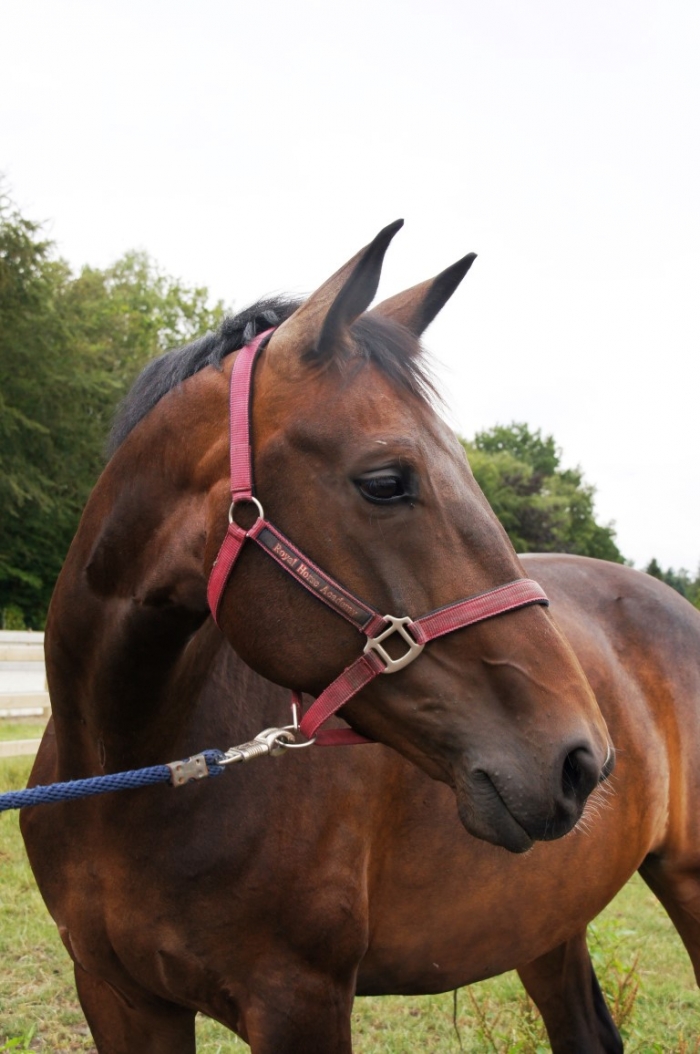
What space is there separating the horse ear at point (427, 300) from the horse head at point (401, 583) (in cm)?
33

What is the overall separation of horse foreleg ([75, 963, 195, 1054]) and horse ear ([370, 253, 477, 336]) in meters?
2.08

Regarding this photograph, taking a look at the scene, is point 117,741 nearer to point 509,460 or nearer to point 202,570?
point 202,570

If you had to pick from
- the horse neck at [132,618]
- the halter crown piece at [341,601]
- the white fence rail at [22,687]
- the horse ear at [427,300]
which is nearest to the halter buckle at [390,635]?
the halter crown piece at [341,601]

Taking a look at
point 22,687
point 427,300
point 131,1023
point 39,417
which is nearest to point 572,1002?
point 131,1023

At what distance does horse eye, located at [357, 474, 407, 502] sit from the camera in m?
1.91

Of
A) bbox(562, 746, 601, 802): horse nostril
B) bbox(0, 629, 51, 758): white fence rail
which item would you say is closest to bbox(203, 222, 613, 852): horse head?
bbox(562, 746, 601, 802): horse nostril

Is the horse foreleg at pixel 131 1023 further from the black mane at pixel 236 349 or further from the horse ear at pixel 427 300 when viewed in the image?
the horse ear at pixel 427 300

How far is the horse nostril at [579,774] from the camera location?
1771 mm

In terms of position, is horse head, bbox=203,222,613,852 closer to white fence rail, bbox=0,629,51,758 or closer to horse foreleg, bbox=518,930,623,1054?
horse foreleg, bbox=518,930,623,1054

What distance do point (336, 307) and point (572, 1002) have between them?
11.3ft

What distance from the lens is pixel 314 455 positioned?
6.50 ft

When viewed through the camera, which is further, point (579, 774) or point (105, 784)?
point (105, 784)

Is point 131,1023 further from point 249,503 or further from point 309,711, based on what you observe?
point 249,503

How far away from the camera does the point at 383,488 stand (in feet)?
6.30
